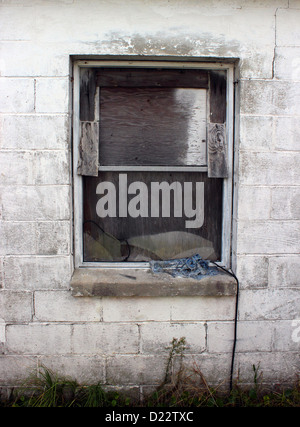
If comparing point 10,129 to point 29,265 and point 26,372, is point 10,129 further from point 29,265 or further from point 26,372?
point 26,372

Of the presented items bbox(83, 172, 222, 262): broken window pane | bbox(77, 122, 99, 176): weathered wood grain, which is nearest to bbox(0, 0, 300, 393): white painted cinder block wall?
bbox(77, 122, 99, 176): weathered wood grain

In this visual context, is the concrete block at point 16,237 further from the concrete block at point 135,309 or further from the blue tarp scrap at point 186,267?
the blue tarp scrap at point 186,267

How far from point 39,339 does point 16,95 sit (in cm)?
195

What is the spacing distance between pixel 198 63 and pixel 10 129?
1.59 meters

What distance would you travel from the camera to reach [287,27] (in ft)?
8.56

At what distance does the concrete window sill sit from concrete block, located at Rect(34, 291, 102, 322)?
0.29 feet

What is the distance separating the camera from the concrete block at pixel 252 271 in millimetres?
2721

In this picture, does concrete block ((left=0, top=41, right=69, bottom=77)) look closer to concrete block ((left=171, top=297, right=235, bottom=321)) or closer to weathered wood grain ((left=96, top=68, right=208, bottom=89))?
weathered wood grain ((left=96, top=68, right=208, bottom=89))

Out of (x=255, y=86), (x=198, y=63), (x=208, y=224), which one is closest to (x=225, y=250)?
(x=208, y=224)

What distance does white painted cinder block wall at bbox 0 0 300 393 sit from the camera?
2.56 m

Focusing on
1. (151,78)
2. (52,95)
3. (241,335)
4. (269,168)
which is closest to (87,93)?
(52,95)

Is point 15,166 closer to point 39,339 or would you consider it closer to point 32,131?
point 32,131

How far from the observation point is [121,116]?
109 inches
